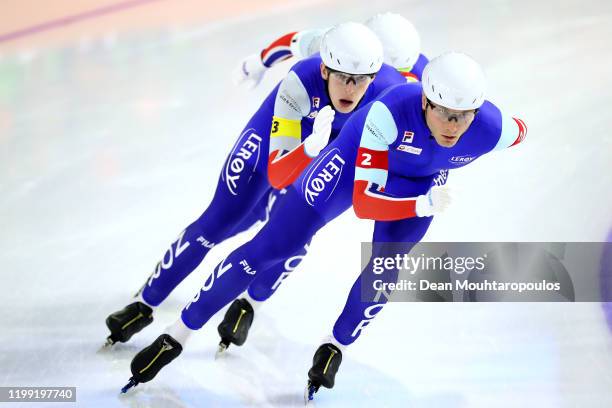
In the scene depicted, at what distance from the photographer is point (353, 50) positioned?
4785mm

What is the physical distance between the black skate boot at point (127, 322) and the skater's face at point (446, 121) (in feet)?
6.33

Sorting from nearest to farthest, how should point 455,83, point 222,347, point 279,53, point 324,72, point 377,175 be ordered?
point 455,83, point 377,175, point 324,72, point 222,347, point 279,53

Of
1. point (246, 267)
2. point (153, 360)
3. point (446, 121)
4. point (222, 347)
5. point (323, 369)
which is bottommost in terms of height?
point (222, 347)

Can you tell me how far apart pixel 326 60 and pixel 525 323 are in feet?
5.75

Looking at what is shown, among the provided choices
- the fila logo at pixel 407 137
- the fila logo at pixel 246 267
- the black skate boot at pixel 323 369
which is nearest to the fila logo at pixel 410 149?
the fila logo at pixel 407 137

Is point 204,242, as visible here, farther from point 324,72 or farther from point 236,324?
point 324,72

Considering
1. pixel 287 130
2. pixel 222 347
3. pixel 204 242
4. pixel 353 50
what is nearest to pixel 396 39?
pixel 353 50

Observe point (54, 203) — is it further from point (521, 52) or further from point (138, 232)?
point (521, 52)

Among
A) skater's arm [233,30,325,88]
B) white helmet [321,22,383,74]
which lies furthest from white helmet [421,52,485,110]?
skater's arm [233,30,325,88]

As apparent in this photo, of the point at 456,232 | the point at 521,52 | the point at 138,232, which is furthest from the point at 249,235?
the point at 521,52

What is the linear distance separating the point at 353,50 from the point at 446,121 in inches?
25.3

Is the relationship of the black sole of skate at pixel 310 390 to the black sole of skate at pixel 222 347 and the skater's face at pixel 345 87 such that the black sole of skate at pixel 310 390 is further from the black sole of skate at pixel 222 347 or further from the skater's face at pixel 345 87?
the skater's face at pixel 345 87

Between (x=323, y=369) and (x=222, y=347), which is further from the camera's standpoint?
(x=222, y=347)

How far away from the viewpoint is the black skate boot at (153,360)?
4883 millimetres
